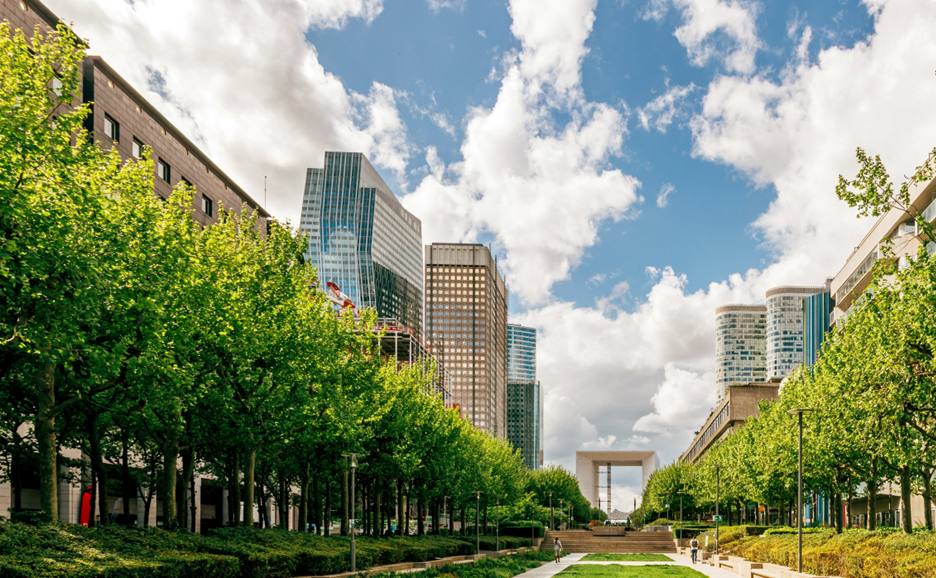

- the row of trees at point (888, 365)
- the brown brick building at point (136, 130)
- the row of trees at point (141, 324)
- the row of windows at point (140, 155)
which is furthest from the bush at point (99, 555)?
the row of windows at point (140, 155)

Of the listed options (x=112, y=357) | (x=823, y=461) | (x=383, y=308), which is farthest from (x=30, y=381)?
(x=383, y=308)

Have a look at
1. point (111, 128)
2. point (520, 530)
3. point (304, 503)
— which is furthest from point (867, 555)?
point (520, 530)

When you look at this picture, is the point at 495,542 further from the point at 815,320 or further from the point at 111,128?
the point at 815,320

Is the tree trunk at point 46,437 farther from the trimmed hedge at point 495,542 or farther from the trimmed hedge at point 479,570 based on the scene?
the trimmed hedge at point 495,542

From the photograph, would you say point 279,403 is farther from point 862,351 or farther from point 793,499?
point 793,499

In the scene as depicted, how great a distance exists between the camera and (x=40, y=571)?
13.2 metres

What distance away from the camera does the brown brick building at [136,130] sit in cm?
4228

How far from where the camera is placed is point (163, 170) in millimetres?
55781

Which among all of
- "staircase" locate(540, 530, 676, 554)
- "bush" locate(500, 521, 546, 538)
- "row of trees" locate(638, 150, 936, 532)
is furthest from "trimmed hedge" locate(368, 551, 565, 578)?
"bush" locate(500, 521, 546, 538)

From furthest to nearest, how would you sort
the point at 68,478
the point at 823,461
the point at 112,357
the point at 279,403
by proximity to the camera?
the point at 823,461 → the point at 68,478 → the point at 279,403 → the point at 112,357

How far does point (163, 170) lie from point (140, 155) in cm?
320

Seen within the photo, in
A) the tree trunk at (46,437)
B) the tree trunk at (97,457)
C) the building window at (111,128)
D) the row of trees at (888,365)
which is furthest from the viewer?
the building window at (111,128)

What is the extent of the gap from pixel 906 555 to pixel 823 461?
58.5ft

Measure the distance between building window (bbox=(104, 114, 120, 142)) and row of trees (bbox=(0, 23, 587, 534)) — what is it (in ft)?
69.9
